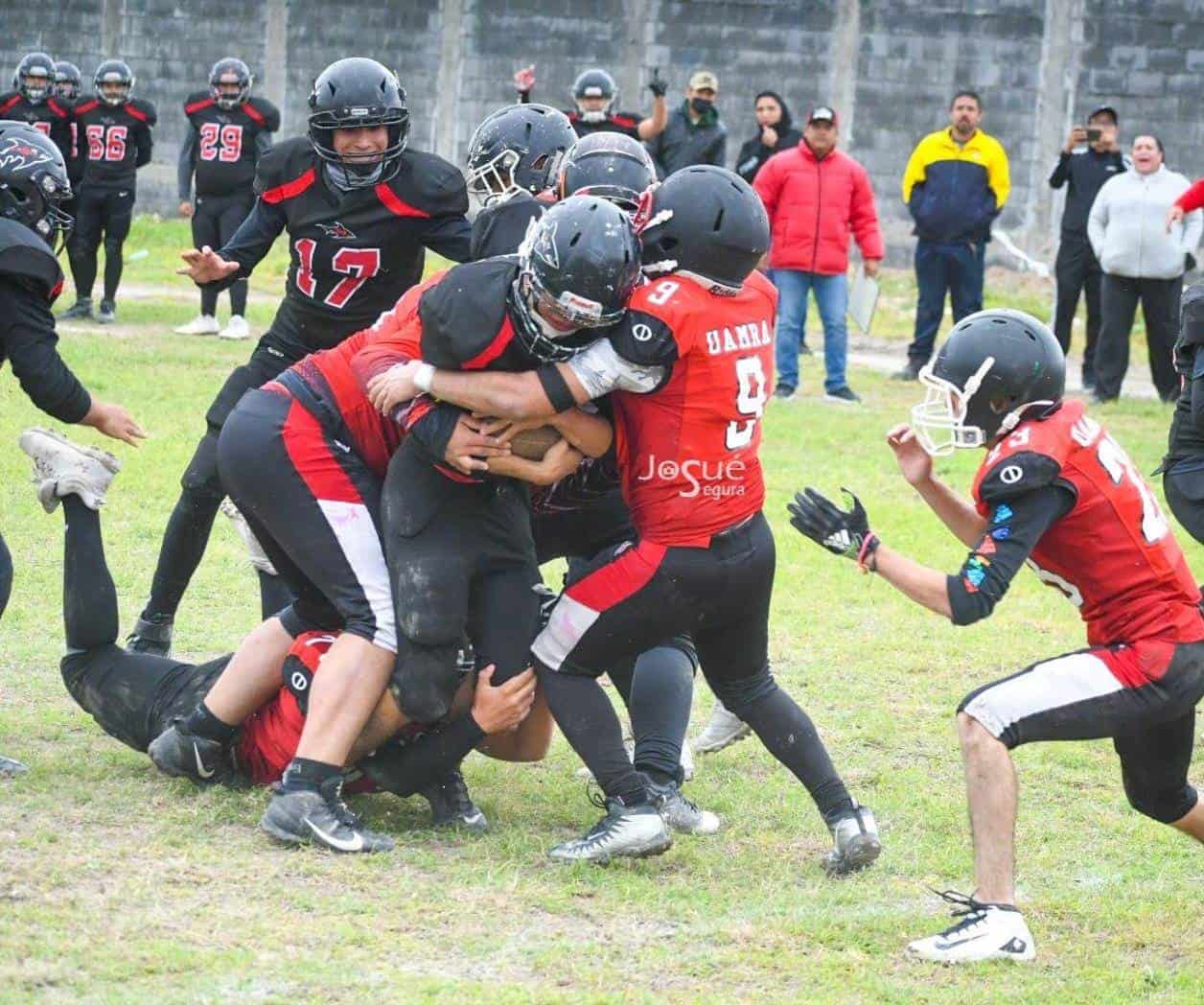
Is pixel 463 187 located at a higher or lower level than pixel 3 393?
higher

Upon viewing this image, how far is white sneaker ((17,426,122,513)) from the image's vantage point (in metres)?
5.65

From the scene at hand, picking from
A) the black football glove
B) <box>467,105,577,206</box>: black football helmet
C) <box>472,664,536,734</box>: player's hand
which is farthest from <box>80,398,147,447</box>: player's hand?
the black football glove

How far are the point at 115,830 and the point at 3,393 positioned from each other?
23.6 ft

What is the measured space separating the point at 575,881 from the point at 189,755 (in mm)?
1247

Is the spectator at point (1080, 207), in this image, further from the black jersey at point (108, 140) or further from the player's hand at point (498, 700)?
the player's hand at point (498, 700)

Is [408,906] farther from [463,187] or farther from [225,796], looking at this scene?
[463,187]

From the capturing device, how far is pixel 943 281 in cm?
1463

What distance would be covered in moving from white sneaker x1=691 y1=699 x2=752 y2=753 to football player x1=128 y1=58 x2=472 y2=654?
1528 millimetres

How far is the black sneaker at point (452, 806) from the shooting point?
5.20 m

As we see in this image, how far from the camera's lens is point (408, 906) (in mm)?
4484

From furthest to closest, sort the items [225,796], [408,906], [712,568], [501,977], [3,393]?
[3,393] → [225,796] → [712,568] → [408,906] → [501,977]

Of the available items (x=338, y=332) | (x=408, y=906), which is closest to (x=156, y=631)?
(x=338, y=332)

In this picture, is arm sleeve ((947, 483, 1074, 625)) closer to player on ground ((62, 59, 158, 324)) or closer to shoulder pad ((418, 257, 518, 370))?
shoulder pad ((418, 257, 518, 370))

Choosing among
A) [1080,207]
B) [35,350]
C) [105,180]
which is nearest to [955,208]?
[1080,207]
